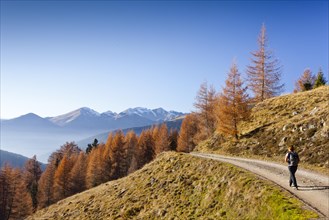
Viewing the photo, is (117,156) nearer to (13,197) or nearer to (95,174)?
(95,174)

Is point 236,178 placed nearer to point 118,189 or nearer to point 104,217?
point 104,217

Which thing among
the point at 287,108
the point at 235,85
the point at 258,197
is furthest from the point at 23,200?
the point at 258,197

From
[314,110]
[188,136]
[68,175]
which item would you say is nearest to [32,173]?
[68,175]

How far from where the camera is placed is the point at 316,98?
130 feet

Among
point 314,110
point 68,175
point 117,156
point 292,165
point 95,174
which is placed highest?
point 314,110

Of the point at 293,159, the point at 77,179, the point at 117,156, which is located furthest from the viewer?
the point at 117,156

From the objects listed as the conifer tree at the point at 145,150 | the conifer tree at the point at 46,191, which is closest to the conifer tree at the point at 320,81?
the conifer tree at the point at 145,150

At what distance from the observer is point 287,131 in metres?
34.2

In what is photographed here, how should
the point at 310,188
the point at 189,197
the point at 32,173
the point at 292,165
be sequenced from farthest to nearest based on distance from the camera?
the point at 32,173 → the point at 189,197 → the point at 292,165 → the point at 310,188

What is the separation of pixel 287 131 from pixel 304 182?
15217 millimetres

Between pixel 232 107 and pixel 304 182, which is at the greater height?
pixel 232 107

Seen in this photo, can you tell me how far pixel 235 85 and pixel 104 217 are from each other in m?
24.8

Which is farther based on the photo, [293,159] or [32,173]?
[32,173]

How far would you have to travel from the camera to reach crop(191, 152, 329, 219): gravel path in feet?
51.9
